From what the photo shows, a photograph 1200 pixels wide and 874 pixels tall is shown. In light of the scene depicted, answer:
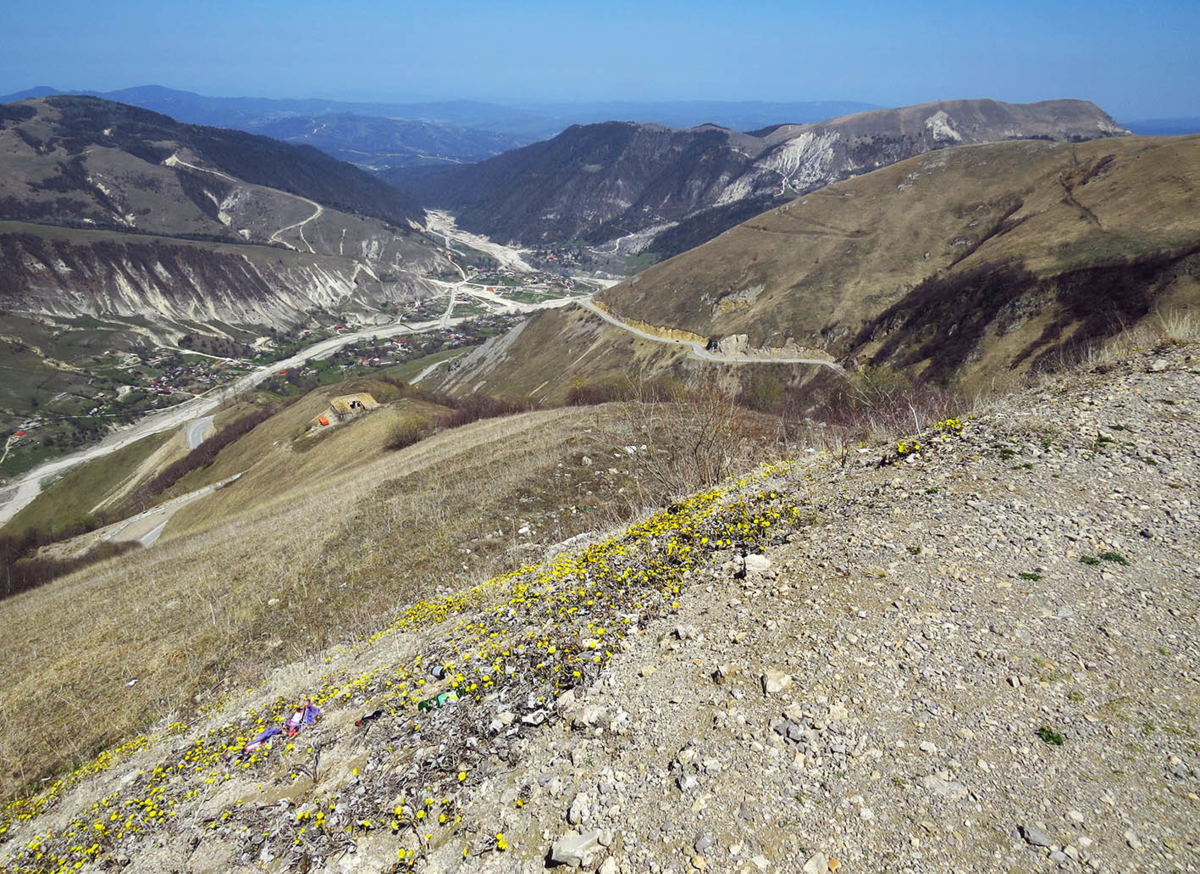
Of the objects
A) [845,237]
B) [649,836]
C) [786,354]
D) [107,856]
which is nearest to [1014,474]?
[649,836]

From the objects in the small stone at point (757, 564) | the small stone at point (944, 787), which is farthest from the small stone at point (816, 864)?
the small stone at point (757, 564)

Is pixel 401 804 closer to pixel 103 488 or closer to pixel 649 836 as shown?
pixel 649 836

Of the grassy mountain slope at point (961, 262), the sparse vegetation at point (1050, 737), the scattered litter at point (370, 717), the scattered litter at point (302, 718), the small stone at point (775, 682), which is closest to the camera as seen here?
the sparse vegetation at point (1050, 737)

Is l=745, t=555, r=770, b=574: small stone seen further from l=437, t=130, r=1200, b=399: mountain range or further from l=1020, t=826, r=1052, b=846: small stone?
l=437, t=130, r=1200, b=399: mountain range

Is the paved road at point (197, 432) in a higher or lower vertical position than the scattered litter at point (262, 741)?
lower

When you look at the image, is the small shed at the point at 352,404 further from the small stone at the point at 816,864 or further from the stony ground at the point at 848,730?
the small stone at the point at 816,864

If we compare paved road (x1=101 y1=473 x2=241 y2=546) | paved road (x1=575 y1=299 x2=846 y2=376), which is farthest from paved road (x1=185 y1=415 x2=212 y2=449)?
paved road (x1=575 y1=299 x2=846 y2=376)

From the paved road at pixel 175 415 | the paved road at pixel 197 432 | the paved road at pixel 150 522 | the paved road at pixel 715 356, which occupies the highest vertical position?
the paved road at pixel 715 356
